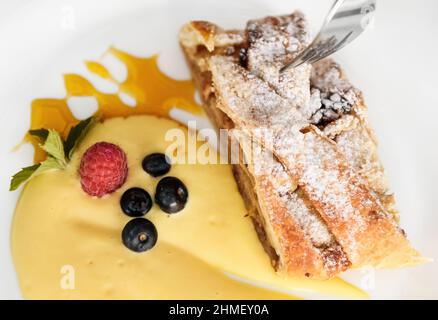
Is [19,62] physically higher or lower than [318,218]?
higher

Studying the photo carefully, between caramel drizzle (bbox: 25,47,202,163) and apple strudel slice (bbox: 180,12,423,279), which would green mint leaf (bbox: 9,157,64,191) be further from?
apple strudel slice (bbox: 180,12,423,279)

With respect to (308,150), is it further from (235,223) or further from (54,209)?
(54,209)

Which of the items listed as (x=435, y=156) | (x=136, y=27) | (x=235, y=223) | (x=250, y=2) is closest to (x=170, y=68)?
(x=136, y=27)

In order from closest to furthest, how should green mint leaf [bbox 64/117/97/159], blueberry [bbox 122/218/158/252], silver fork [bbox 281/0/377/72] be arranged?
silver fork [bbox 281/0/377/72] → blueberry [bbox 122/218/158/252] → green mint leaf [bbox 64/117/97/159]

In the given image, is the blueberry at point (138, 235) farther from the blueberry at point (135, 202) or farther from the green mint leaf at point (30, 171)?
the green mint leaf at point (30, 171)

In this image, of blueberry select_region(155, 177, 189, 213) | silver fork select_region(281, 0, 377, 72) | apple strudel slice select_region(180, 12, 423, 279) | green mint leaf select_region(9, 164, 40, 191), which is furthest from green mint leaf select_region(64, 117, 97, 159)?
silver fork select_region(281, 0, 377, 72)
